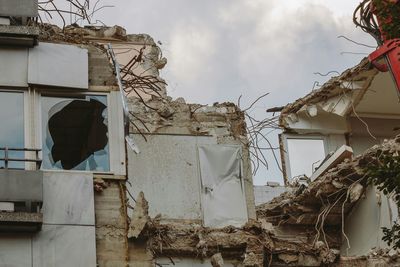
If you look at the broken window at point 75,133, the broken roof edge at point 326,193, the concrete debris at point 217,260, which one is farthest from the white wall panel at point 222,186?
the broken roof edge at point 326,193

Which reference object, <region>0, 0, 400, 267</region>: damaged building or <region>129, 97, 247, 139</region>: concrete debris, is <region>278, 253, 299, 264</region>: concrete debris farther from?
<region>129, 97, 247, 139</region>: concrete debris

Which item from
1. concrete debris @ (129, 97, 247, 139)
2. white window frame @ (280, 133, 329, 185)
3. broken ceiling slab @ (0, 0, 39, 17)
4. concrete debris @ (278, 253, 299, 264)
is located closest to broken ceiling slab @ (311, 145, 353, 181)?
white window frame @ (280, 133, 329, 185)

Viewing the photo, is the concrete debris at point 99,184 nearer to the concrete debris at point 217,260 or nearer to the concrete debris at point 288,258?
the concrete debris at point 217,260

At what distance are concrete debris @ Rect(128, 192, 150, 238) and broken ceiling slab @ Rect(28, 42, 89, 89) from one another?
5.80 feet

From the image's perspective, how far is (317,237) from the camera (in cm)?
2311

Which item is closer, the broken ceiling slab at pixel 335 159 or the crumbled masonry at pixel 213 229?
the crumbled masonry at pixel 213 229

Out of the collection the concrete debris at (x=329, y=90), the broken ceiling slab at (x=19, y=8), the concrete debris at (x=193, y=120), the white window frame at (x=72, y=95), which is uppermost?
the concrete debris at (x=329, y=90)

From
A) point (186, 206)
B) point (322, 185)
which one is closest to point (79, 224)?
point (186, 206)

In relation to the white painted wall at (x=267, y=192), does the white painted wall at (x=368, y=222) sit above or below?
below

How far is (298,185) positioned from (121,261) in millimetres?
11340

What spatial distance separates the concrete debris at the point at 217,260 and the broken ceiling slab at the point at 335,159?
9.02 m

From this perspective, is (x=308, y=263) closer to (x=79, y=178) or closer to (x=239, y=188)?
(x=239, y=188)

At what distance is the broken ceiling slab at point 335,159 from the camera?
87.1 feet

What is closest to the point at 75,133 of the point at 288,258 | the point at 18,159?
the point at 18,159
